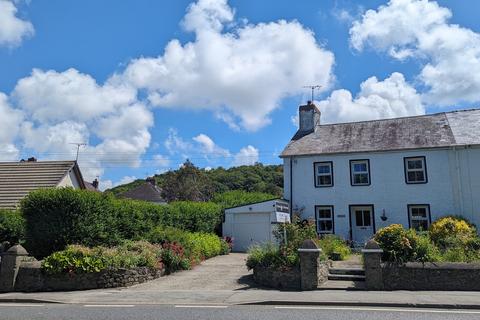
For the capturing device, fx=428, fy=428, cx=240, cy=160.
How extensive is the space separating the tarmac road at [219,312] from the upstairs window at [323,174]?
610 inches

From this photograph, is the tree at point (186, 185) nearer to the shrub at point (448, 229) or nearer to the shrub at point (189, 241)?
the shrub at point (189, 241)

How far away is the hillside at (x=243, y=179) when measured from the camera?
5666cm

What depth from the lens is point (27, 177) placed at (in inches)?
1003

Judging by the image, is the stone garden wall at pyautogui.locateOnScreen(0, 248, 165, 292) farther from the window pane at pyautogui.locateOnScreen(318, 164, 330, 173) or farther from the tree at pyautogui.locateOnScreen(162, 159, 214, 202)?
the tree at pyautogui.locateOnScreen(162, 159, 214, 202)

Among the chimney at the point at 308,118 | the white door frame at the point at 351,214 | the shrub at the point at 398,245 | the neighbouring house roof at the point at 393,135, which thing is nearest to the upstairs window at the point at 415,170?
the neighbouring house roof at the point at 393,135

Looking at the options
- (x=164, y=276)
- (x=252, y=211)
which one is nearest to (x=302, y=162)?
(x=252, y=211)

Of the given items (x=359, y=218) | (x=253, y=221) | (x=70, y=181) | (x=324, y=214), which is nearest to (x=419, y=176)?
(x=359, y=218)

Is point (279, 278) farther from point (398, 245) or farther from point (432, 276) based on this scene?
point (432, 276)

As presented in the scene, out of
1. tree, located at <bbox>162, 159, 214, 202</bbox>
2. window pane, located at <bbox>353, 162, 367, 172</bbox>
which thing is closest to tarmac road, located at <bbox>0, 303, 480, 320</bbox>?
window pane, located at <bbox>353, 162, 367, 172</bbox>

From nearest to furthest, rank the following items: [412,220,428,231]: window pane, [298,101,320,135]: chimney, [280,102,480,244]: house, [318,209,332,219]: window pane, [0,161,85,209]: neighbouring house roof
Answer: [280,102,480,244]: house < [412,220,428,231]: window pane < [0,161,85,209]: neighbouring house roof < [318,209,332,219]: window pane < [298,101,320,135]: chimney

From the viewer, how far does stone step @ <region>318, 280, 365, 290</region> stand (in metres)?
12.8

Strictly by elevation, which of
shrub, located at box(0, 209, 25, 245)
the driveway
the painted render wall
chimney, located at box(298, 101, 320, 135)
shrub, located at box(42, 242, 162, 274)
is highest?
chimney, located at box(298, 101, 320, 135)

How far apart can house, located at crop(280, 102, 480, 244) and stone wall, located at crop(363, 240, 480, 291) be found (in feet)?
37.7

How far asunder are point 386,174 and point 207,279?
13.6 metres
